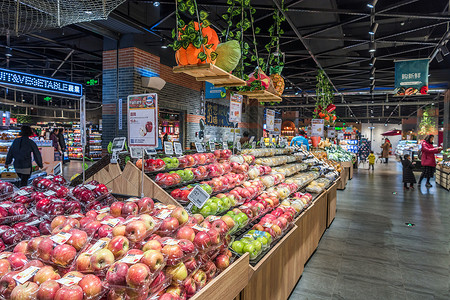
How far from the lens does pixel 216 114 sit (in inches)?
484

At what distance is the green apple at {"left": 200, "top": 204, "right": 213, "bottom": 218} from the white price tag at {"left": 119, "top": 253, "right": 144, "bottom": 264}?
1046 millimetres

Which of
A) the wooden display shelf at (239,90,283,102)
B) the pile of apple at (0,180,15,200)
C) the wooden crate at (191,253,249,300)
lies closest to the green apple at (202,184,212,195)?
the wooden crate at (191,253,249,300)

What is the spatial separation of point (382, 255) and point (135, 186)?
3.64m

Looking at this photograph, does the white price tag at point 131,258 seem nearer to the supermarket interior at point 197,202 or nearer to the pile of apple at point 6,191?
the supermarket interior at point 197,202

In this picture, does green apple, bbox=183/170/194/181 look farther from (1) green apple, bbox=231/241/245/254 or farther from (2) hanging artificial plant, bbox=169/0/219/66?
(2) hanging artificial plant, bbox=169/0/219/66

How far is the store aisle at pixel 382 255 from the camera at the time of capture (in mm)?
3201

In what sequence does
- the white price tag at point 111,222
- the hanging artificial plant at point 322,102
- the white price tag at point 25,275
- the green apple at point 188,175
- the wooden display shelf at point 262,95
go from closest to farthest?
the white price tag at point 25,275
the white price tag at point 111,222
the green apple at point 188,175
the wooden display shelf at point 262,95
the hanging artificial plant at point 322,102

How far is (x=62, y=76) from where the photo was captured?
15477mm

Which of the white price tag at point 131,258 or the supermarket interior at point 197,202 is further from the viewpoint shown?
the supermarket interior at point 197,202

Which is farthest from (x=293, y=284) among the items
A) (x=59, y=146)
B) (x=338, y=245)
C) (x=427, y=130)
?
(x=427, y=130)

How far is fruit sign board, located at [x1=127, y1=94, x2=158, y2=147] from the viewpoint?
239 cm

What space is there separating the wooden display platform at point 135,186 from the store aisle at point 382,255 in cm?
177

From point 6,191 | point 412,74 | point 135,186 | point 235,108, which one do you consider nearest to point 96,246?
point 135,186

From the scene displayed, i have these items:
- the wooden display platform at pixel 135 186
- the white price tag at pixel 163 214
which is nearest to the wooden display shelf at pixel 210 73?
the wooden display platform at pixel 135 186
